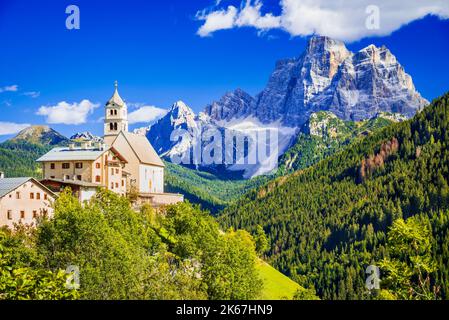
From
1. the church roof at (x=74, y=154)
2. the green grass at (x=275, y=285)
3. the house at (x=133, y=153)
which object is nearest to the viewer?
the church roof at (x=74, y=154)

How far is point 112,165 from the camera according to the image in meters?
93.0

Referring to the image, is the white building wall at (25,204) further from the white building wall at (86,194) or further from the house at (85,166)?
the house at (85,166)

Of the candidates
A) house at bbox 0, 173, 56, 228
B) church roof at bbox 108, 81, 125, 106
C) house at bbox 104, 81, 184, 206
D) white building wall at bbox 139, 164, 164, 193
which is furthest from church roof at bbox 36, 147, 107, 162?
church roof at bbox 108, 81, 125, 106

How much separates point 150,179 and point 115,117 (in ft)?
42.1

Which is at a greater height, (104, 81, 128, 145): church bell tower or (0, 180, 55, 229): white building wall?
(104, 81, 128, 145): church bell tower

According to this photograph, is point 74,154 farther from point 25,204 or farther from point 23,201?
point 23,201

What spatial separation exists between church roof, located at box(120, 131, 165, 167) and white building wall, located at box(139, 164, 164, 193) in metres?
1.05

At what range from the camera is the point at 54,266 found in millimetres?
51406

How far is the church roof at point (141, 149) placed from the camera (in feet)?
348

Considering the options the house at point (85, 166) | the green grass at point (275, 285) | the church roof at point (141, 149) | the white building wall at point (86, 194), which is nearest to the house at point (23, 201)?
the white building wall at point (86, 194)

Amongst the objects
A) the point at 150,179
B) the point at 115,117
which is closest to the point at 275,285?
the point at 150,179

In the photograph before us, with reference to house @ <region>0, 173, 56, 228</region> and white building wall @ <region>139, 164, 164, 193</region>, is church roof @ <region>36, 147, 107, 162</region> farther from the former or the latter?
white building wall @ <region>139, 164, 164, 193</region>

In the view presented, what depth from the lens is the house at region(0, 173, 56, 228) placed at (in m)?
69.1
